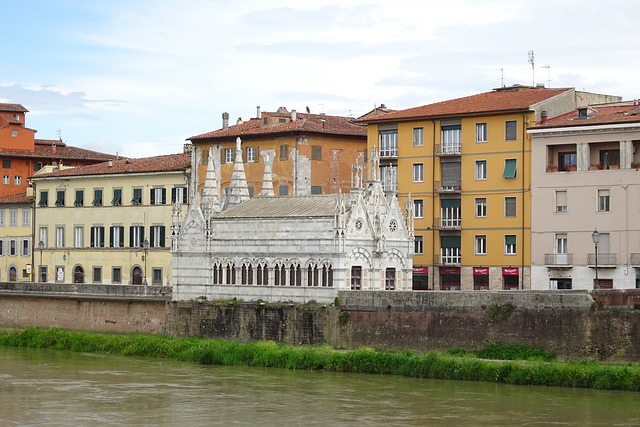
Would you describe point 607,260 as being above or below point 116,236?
below

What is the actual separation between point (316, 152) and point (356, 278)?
61.9 feet

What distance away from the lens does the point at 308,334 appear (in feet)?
189

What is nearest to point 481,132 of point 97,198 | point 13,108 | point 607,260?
point 607,260

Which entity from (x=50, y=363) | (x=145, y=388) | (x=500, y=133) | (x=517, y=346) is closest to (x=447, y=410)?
(x=517, y=346)

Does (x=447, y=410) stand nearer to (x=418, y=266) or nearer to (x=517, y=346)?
(x=517, y=346)

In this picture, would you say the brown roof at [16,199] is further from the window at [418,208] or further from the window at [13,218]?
the window at [418,208]

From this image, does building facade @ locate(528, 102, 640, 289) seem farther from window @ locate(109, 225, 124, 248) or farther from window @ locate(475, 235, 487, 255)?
window @ locate(109, 225, 124, 248)

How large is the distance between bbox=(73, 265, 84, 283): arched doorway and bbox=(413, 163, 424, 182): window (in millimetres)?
24731

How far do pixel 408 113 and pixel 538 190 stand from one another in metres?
9.70

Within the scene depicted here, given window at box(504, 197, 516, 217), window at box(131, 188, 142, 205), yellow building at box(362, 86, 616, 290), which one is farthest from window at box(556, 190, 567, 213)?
window at box(131, 188, 142, 205)

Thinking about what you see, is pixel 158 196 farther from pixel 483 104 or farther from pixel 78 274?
pixel 483 104

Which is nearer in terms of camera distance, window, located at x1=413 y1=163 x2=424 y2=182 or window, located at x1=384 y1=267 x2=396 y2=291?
window, located at x1=384 y1=267 x2=396 y2=291

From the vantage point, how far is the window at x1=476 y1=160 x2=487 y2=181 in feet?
225

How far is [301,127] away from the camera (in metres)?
75.6
